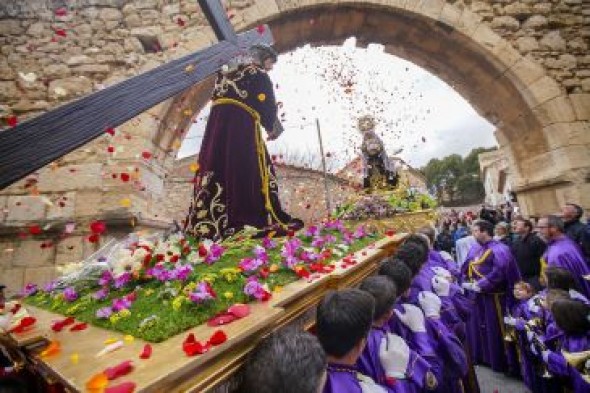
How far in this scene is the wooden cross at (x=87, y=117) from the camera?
1.54 metres

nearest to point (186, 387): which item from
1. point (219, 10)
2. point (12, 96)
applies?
point (219, 10)

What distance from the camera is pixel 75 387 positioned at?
789mm

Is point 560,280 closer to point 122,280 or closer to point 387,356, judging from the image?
point 387,356

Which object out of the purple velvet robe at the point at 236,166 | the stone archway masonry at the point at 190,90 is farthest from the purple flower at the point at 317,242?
the stone archway masonry at the point at 190,90

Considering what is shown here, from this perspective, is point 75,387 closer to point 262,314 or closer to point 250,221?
point 262,314

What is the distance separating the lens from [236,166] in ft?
9.91

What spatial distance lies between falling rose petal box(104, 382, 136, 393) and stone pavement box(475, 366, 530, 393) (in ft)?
14.3

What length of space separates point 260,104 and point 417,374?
253 centimetres

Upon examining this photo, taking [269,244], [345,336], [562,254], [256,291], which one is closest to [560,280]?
[562,254]

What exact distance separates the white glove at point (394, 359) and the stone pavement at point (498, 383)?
9.92 feet

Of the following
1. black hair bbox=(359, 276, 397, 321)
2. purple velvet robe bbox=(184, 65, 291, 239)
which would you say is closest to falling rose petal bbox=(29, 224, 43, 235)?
purple velvet robe bbox=(184, 65, 291, 239)

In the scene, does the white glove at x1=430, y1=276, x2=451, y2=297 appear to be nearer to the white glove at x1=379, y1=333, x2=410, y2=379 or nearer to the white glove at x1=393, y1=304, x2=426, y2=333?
the white glove at x1=393, y1=304, x2=426, y2=333

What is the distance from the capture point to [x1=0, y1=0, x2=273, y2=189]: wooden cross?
154cm

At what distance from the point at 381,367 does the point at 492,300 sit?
359 centimetres
